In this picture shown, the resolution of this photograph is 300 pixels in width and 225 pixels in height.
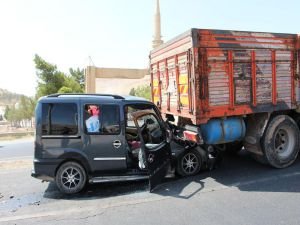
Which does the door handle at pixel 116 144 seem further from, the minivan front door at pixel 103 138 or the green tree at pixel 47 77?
the green tree at pixel 47 77

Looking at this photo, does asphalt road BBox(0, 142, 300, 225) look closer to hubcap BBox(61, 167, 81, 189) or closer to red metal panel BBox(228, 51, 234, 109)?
hubcap BBox(61, 167, 81, 189)

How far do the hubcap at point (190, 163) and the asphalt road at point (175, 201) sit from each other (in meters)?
0.22

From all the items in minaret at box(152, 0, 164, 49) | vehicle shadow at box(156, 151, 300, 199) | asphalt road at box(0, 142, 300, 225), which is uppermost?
minaret at box(152, 0, 164, 49)

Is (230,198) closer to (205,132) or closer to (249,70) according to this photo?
(205,132)

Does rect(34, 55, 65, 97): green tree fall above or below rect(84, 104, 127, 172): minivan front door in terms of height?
above

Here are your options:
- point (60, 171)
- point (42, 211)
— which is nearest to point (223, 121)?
point (60, 171)

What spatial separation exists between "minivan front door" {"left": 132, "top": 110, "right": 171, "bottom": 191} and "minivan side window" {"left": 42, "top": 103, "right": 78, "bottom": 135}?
1.17 metres

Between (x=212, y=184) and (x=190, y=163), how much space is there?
815mm

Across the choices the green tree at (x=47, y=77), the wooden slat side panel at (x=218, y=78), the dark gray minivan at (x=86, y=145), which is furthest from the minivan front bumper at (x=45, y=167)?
the green tree at (x=47, y=77)

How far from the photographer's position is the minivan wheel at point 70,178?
6504 millimetres

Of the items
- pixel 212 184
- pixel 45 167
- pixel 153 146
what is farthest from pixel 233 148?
pixel 45 167

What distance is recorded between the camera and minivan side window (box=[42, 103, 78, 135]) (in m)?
6.46

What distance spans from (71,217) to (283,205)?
10.8 ft

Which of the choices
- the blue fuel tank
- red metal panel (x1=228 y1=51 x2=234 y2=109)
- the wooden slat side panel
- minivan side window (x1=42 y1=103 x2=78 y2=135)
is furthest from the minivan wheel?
red metal panel (x1=228 y1=51 x2=234 y2=109)
